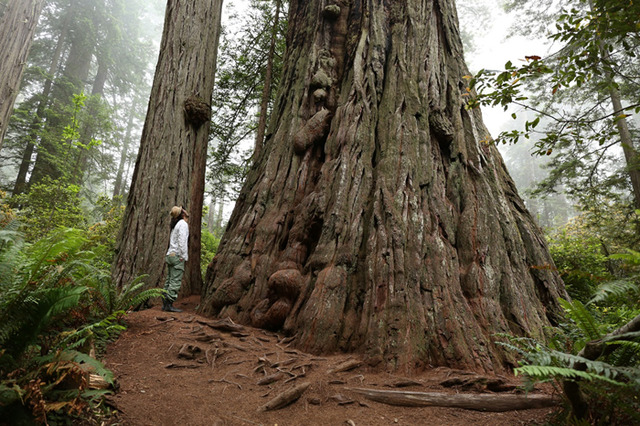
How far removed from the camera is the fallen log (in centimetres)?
242

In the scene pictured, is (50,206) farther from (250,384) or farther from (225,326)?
(250,384)

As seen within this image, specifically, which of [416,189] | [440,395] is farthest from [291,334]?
[416,189]

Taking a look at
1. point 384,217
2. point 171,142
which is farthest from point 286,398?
point 171,142

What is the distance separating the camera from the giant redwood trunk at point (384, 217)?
140 inches

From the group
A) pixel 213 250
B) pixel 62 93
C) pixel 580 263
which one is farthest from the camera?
pixel 62 93

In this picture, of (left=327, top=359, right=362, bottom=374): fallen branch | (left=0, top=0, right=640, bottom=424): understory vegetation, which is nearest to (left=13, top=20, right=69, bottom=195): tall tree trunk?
(left=0, top=0, right=640, bottom=424): understory vegetation

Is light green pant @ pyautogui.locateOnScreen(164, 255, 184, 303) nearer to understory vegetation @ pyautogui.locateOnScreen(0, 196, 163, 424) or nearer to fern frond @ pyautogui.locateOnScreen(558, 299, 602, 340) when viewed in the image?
understory vegetation @ pyautogui.locateOnScreen(0, 196, 163, 424)

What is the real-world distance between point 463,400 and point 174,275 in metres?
4.58

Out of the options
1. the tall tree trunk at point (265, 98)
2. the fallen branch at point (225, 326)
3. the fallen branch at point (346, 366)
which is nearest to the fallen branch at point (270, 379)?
the fallen branch at point (346, 366)

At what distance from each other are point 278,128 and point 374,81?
6.79 ft

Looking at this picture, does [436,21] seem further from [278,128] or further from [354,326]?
[354,326]

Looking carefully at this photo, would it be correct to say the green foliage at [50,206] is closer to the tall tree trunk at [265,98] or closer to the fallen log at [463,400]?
the tall tree trunk at [265,98]

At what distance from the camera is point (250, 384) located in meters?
3.05

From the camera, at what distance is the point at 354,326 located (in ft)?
12.1
